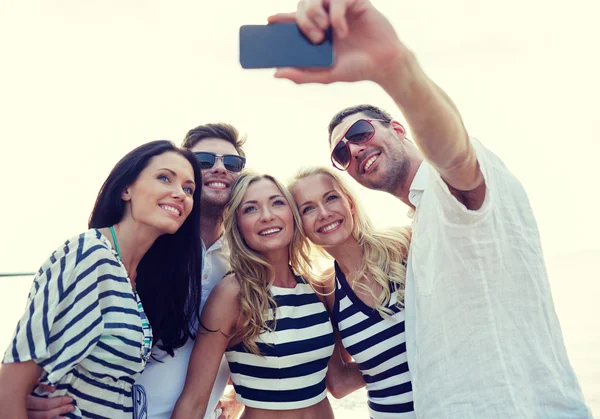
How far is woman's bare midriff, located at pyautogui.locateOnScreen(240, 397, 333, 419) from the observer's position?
3.02 metres

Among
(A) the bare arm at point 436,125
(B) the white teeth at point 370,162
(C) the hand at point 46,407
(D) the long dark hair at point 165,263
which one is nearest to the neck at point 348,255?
(B) the white teeth at point 370,162

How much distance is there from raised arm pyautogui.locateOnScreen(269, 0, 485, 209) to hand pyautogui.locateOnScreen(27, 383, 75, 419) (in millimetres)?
2031

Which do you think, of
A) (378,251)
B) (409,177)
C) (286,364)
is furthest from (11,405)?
(409,177)

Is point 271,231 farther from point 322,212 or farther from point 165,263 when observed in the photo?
point 165,263

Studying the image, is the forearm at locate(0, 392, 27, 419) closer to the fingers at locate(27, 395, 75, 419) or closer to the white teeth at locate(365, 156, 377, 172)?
the fingers at locate(27, 395, 75, 419)

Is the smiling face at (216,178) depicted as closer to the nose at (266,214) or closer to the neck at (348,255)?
the nose at (266,214)

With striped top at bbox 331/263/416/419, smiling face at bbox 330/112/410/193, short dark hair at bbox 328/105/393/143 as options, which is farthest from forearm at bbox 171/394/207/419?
short dark hair at bbox 328/105/393/143

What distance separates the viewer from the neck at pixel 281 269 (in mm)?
3447

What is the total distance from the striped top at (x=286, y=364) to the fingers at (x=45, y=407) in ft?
3.92

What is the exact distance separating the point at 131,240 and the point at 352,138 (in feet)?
5.91

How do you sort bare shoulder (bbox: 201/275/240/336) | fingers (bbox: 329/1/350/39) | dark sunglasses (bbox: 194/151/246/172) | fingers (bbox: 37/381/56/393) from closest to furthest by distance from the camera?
fingers (bbox: 329/1/350/39) < fingers (bbox: 37/381/56/393) < bare shoulder (bbox: 201/275/240/336) < dark sunglasses (bbox: 194/151/246/172)

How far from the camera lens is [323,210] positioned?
11.1ft

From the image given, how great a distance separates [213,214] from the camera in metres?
3.89

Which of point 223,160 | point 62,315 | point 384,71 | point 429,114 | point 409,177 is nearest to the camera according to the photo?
point 384,71
